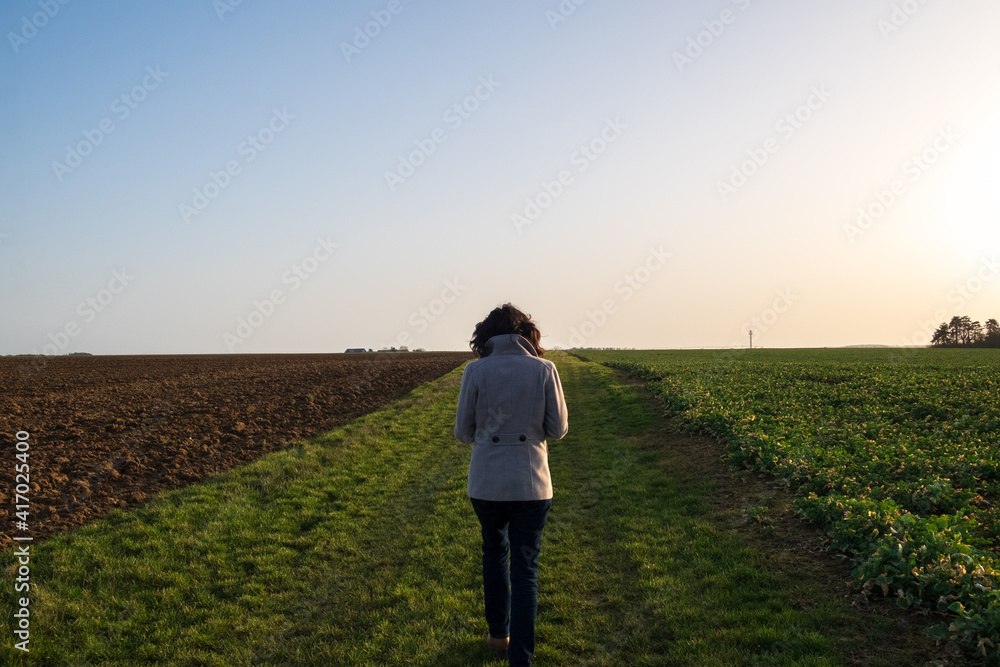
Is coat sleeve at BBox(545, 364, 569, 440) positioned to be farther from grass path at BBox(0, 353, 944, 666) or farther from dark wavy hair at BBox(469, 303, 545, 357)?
grass path at BBox(0, 353, 944, 666)

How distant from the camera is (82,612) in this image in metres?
5.84

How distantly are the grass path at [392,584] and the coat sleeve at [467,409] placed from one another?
2117mm

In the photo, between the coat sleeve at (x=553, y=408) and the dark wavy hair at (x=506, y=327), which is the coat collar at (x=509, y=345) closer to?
the dark wavy hair at (x=506, y=327)

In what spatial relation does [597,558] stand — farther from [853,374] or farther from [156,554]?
[853,374]

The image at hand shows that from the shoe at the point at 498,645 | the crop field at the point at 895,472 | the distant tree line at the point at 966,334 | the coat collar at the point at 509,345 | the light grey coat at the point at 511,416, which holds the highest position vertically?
the distant tree line at the point at 966,334

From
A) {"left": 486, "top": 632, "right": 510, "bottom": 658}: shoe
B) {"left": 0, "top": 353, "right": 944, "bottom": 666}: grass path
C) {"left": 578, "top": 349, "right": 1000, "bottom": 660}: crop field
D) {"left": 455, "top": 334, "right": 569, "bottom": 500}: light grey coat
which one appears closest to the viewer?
{"left": 455, "top": 334, "right": 569, "bottom": 500}: light grey coat

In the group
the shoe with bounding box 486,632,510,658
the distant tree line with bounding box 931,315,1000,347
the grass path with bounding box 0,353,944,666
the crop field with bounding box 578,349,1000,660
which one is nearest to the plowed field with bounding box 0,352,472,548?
the grass path with bounding box 0,353,944,666

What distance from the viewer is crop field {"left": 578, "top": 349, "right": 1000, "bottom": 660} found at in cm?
529

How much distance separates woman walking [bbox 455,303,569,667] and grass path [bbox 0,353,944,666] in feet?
3.62

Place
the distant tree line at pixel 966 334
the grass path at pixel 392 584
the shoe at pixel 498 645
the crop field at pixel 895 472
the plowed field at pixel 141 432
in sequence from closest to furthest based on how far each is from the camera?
the shoe at pixel 498 645 < the grass path at pixel 392 584 < the crop field at pixel 895 472 < the plowed field at pixel 141 432 < the distant tree line at pixel 966 334

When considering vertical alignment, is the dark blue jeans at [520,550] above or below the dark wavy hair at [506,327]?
below

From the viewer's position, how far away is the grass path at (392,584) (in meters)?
5.15

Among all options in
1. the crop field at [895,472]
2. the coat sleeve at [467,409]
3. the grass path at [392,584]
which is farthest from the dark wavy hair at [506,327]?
the crop field at [895,472]

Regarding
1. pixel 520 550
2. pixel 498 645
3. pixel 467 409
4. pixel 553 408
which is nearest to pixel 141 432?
pixel 498 645
